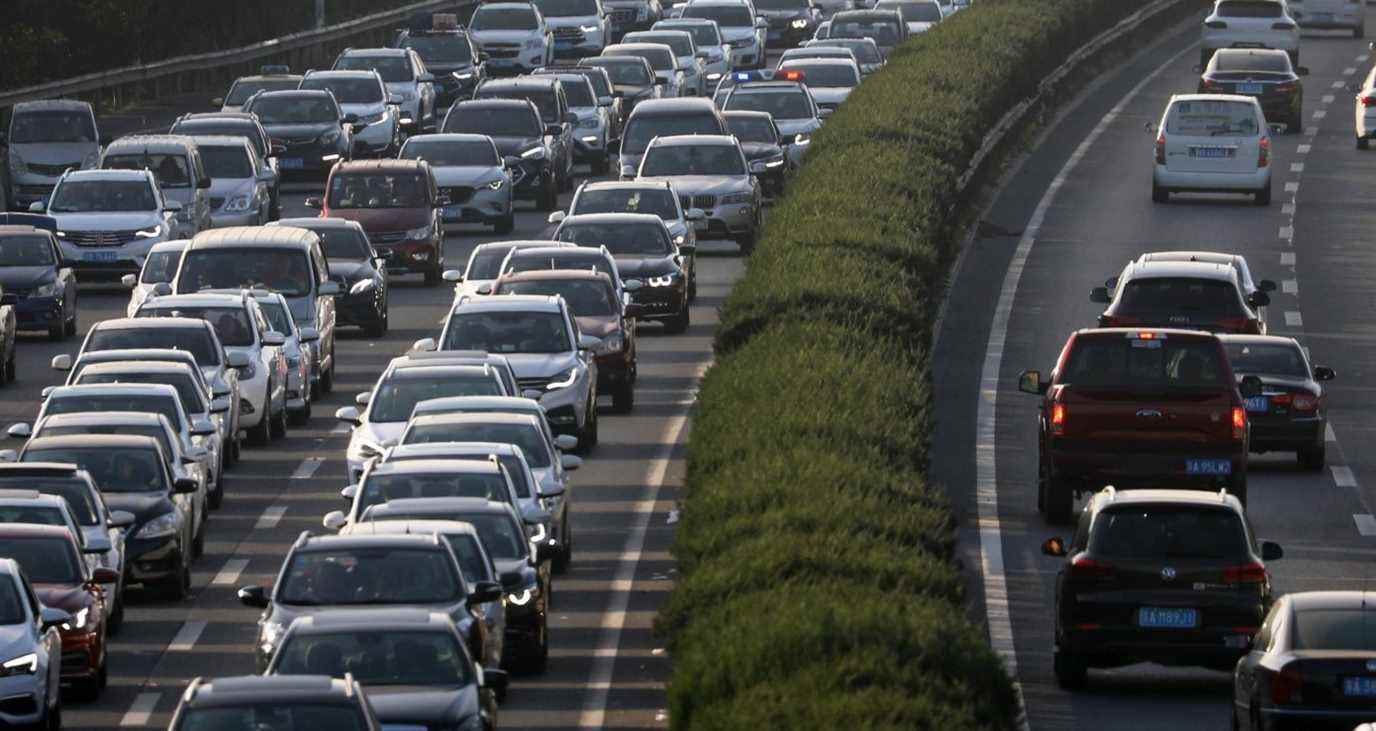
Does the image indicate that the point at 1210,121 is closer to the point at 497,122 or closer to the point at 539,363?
the point at 497,122

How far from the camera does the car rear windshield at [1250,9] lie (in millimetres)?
73812

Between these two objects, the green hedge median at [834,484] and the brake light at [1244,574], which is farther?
the brake light at [1244,574]

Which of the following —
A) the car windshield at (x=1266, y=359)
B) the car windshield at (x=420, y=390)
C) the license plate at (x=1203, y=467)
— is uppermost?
the license plate at (x=1203, y=467)

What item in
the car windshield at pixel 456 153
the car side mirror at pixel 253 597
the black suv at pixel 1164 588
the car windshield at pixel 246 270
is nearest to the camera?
the car side mirror at pixel 253 597

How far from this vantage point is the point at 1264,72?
209 ft

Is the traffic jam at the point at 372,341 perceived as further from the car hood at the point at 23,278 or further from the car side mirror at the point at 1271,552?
the car side mirror at the point at 1271,552

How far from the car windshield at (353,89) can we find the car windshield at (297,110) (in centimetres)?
287

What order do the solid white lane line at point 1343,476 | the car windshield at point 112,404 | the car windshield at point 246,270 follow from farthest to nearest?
the car windshield at point 246,270 < the solid white lane line at point 1343,476 < the car windshield at point 112,404

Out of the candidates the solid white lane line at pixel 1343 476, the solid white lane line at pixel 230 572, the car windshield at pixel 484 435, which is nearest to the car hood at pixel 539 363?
the car windshield at pixel 484 435

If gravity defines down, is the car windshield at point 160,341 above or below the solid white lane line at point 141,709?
below

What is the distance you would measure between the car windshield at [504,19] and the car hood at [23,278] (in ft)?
106

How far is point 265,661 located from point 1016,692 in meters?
5.31

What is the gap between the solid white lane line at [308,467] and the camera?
111 feet

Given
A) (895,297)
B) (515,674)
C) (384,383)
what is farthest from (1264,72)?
(515,674)
